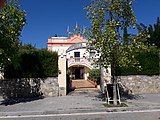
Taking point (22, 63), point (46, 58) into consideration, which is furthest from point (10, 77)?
point (46, 58)

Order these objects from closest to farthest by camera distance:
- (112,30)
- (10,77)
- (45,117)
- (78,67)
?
1. (45,117)
2. (112,30)
3. (10,77)
4. (78,67)

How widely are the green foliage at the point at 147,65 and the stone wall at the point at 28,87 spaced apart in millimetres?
4918

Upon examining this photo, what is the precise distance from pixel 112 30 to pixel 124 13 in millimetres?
1439

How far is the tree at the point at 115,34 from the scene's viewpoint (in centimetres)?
1142

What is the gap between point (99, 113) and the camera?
1036cm

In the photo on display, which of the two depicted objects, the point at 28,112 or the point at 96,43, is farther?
the point at 96,43

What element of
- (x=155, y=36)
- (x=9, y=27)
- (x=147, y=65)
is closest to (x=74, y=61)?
(x=155, y=36)

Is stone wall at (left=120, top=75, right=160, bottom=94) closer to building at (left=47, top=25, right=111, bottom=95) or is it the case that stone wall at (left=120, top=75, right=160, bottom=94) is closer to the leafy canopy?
building at (left=47, top=25, right=111, bottom=95)

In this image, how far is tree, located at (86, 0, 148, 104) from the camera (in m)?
11.4

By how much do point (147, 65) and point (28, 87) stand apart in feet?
28.4

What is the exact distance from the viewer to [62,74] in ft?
53.8

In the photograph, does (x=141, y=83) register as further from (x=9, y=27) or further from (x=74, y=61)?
(x=74, y=61)

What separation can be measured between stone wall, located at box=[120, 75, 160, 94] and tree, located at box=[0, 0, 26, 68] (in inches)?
336

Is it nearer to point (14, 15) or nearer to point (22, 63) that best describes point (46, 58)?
point (22, 63)
